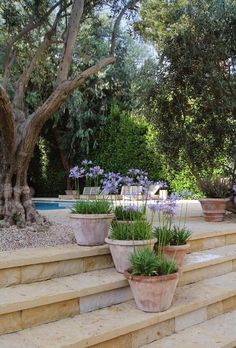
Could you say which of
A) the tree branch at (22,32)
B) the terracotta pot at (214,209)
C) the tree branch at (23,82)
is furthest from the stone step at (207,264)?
the tree branch at (22,32)

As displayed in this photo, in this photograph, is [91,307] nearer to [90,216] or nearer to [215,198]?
[90,216]

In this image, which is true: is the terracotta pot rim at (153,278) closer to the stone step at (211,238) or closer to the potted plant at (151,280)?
the potted plant at (151,280)

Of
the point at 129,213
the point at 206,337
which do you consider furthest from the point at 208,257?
the point at 206,337

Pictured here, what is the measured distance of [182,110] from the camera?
6203 millimetres

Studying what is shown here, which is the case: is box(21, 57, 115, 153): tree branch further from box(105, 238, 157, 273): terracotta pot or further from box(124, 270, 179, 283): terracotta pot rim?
box(124, 270, 179, 283): terracotta pot rim

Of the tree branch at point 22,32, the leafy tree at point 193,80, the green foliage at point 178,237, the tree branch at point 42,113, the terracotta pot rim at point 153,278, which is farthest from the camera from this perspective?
the leafy tree at point 193,80

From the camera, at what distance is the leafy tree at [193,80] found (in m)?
5.74

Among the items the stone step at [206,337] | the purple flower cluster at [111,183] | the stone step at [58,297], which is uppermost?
the purple flower cluster at [111,183]

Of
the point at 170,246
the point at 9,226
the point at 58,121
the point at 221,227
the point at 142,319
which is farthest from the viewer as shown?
the point at 58,121

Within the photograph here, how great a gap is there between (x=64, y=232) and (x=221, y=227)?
199 centimetres

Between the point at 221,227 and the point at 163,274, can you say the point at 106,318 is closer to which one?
the point at 163,274

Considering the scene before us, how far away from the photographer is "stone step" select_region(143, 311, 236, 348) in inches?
108

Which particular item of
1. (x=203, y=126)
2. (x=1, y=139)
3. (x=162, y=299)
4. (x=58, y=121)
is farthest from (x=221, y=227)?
(x=58, y=121)

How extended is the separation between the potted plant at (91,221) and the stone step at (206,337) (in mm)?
995
